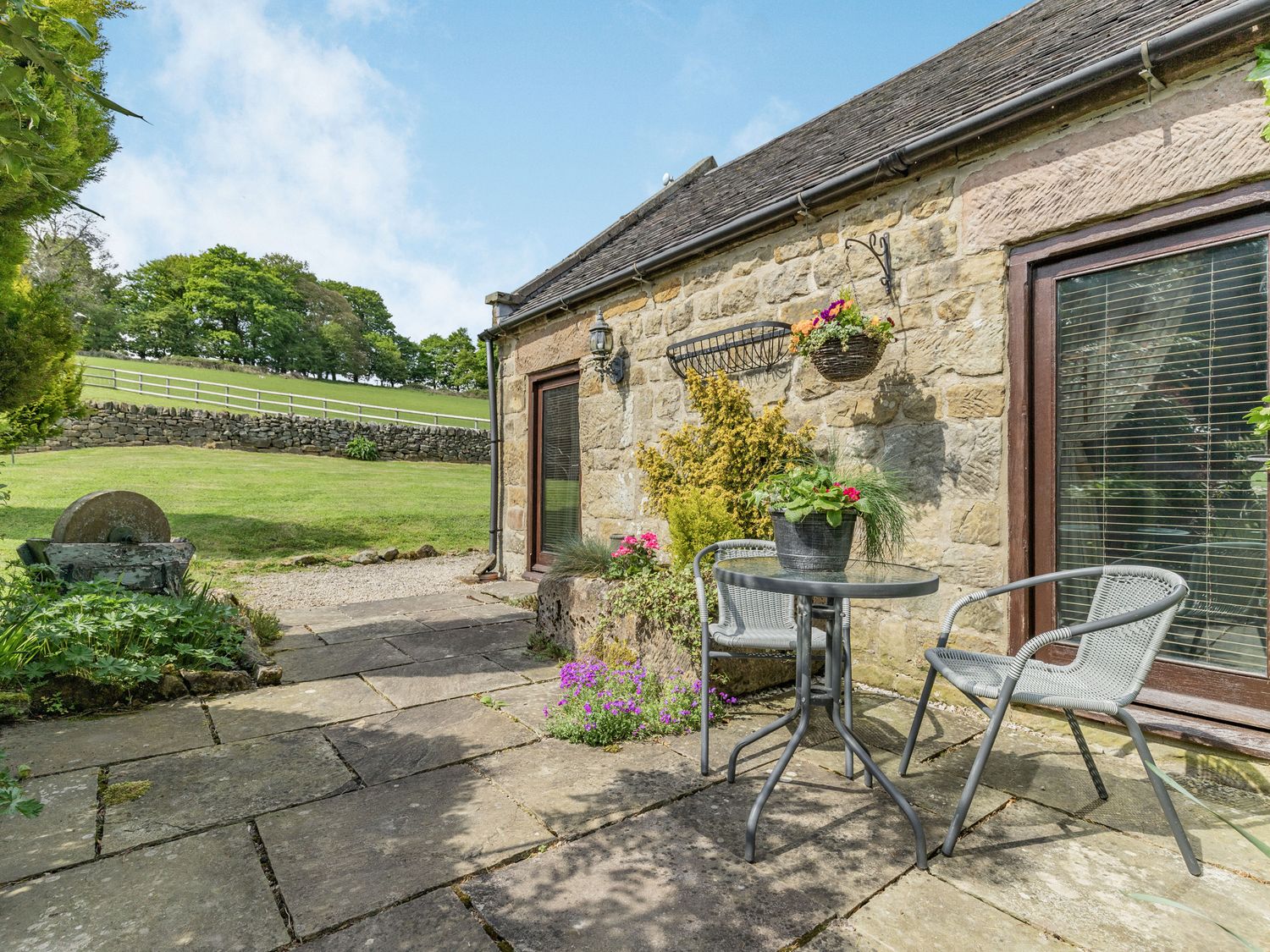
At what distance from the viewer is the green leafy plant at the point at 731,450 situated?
13.2 ft

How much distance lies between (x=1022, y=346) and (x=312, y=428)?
2176cm

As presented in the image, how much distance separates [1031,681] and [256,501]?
12.8m

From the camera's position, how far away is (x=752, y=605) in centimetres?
316

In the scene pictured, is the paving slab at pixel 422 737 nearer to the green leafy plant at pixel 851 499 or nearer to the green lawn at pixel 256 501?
the green leafy plant at pixel 851 499

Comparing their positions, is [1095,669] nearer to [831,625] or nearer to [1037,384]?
[831,625]

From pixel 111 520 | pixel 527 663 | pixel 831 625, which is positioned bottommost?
pixel 527 663

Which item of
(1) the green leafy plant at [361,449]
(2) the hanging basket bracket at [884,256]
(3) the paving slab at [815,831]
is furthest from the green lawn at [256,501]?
(2) the hanging basket bracket at [884,256]

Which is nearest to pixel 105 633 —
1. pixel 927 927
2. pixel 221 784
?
pixel 221 784

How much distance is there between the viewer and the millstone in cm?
418

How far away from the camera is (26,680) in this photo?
313cm

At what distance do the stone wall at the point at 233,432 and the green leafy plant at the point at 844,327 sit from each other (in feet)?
67.1

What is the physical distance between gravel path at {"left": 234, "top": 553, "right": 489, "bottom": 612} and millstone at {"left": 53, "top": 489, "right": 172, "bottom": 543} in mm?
1516

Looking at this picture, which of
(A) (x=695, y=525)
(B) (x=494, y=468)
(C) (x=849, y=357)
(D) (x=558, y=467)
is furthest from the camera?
(B) (x=494, y=468)

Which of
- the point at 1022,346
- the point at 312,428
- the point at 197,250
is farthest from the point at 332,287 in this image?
the point at 1022,346
